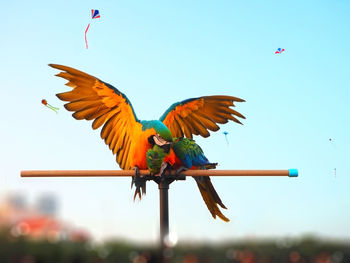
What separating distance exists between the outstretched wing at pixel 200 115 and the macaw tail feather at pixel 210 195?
0.59m

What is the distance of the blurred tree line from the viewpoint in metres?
2.58

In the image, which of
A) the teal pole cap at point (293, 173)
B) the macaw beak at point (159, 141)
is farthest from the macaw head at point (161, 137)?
the teal pole cap at point (293, 173)

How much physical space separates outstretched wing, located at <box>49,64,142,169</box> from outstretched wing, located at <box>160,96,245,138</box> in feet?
1.41

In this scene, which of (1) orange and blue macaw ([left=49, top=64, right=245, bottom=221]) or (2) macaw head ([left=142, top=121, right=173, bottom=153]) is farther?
(1) orange and blue macaw ([left=49, top=64, right=245, bottom=221])

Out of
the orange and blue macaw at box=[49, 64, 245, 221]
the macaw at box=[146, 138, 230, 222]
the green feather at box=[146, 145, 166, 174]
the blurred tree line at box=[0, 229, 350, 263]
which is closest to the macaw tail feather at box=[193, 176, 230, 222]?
the macaw at box=[146, 138, 230, 222]

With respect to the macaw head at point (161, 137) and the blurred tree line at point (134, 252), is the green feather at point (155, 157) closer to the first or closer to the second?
the macaw head at point (161, 137)

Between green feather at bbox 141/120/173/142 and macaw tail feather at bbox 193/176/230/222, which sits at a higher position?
green feather at bbox 141/120/173/142

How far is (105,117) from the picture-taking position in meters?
5.36

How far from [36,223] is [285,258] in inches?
55.8

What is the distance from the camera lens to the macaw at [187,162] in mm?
4863

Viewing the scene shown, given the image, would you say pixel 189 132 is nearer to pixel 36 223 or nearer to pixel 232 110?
pixel 232 110

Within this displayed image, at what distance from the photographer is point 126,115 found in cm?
531

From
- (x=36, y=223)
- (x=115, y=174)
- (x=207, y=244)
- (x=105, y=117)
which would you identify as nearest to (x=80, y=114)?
(x=105, y=117)

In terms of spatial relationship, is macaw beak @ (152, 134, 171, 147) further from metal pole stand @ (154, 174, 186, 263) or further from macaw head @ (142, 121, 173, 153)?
metal pole stand @ (154, 174, 186, 263)
